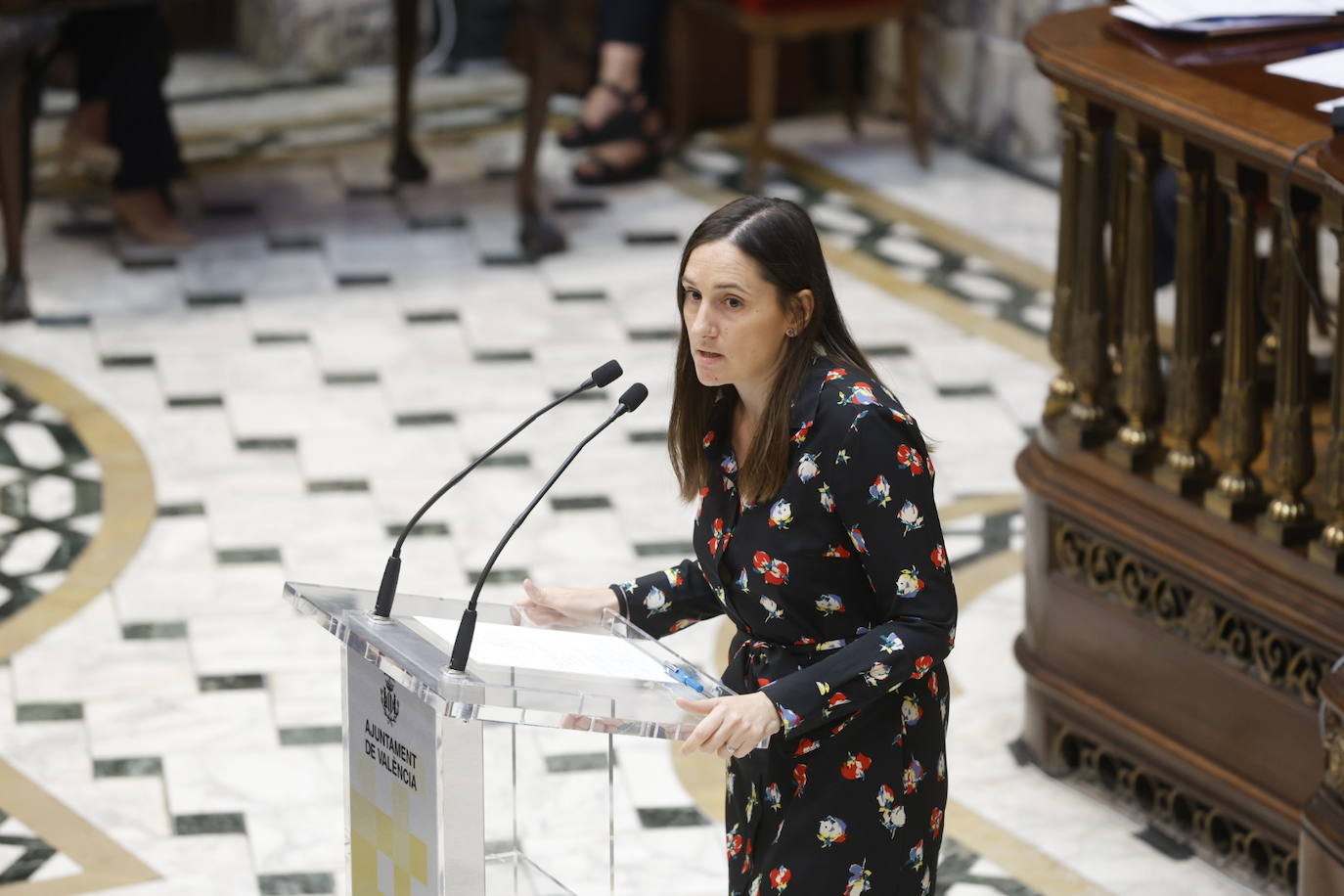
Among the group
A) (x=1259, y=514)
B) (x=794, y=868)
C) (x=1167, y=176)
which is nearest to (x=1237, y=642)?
(x=1259, y=514)

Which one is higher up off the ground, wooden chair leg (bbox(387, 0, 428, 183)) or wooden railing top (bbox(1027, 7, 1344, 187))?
wooden railing top (bbox(1027, 7, 1344, 187))

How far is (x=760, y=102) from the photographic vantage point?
751 centimetres

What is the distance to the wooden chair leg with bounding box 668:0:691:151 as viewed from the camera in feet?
26.3

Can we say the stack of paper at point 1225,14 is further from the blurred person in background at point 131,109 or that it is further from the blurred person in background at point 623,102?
the blurred person in background at point 131,109

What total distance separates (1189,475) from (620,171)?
13.9 ft

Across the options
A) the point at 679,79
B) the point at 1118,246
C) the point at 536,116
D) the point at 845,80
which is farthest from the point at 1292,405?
the point at 845,80

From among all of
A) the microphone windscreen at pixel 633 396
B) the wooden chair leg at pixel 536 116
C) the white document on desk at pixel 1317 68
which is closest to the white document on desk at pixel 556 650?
the microphone windscreen at pixel 633 396

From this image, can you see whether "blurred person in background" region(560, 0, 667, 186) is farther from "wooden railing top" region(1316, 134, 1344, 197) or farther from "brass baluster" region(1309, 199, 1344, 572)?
"wooden railing top" region(1316, 134, 1344, 197)

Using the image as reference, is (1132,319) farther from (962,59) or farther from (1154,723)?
(962,59)

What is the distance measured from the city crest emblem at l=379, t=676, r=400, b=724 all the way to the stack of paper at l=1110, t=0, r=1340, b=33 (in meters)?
2.18

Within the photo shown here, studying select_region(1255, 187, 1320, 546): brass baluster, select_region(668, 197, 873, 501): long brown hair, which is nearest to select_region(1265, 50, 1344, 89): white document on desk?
select_region(1255, 187, 1320, 546): brass baluster

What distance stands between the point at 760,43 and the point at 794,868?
5253mm

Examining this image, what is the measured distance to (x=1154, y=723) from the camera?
397 cm

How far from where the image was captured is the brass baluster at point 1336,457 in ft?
10.6
